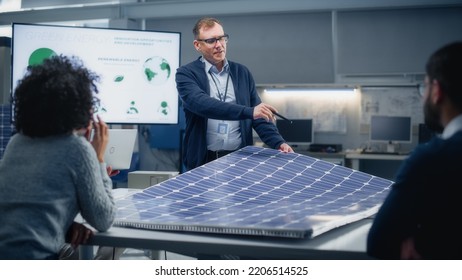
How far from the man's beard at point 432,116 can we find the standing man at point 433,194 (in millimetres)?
15

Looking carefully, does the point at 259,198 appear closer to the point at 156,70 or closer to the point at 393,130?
the point at 156,70

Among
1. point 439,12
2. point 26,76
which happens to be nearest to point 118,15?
point 439,12

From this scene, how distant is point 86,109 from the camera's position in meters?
1.34

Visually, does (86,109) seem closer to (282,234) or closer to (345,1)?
(282,234)

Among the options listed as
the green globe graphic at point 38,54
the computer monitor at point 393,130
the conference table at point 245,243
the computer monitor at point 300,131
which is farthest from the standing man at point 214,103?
the computer monitor at point 393,130

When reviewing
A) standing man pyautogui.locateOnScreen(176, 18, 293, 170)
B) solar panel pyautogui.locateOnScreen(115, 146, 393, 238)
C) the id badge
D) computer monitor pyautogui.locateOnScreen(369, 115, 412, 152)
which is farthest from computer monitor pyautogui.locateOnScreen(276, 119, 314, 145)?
solar panel pyautogui.locateOnScreen(115, 146, 393, 238)

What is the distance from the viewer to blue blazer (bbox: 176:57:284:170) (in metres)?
2.20

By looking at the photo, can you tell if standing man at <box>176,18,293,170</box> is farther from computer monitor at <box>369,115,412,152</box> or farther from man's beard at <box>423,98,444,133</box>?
computer monitor at <box>369,115,412,152</box>

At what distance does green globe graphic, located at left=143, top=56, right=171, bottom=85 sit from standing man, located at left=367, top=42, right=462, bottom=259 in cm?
278

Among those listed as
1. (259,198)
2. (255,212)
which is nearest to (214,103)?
(259,198)

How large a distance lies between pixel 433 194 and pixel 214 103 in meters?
1.26

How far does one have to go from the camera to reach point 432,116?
1124 mm

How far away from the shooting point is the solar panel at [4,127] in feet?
8.07

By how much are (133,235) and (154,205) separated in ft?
0.72
